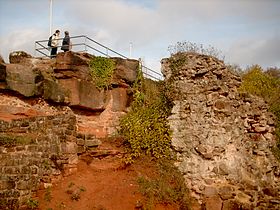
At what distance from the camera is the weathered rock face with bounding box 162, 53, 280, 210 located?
10148 mm

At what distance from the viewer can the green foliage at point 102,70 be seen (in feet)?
48.7

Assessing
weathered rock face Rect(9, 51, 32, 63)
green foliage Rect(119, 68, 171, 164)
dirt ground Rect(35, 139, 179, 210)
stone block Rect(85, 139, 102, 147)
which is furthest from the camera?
weathered rock face Rect(9, 51, 32, 63)

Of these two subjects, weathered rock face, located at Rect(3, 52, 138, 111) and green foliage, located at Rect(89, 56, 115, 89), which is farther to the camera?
green foliage, located at Rect(89, 56, 115, 89)

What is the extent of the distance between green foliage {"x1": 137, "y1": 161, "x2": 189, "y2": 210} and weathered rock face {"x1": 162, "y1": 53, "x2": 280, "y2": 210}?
0.31 metres

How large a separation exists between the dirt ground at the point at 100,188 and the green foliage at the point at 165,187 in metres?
0.16

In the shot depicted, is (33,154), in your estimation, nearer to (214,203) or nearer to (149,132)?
(149,132)

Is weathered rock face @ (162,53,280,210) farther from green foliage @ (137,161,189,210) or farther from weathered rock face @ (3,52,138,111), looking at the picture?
weathered rock face @ (3,52,138,111)

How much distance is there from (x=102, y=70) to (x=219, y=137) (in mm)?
6311

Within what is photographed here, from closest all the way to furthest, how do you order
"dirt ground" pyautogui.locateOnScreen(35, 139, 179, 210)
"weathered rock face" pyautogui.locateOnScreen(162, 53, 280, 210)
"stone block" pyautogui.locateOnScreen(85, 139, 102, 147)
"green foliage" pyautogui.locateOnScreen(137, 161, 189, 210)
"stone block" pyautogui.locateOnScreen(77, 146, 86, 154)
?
1. "dirt ground" pyautogui.locateOnScreen(35, 139, 179, 210)
2. "green foliage" pyautogui.locateOnScreen(137, 161, 189, 210)
3. "weathered rock face" pyautogui.locateOnScreen(162, 53, 280, 210)
4. "stone block" pyautogui.locateOnScreen(77, 146, 86, 154)
5. "stone block" pyautogui.locateOnScreen(85, 139, 102, 147)

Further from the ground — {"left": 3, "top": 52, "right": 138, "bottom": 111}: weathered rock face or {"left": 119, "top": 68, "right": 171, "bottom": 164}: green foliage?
{"left": 3, "top": 52, "right": 138, "bottom": 111}: weathered rock face

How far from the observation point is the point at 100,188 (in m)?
9.80

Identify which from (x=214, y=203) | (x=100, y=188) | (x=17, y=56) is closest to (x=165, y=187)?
(x=214, y=203)

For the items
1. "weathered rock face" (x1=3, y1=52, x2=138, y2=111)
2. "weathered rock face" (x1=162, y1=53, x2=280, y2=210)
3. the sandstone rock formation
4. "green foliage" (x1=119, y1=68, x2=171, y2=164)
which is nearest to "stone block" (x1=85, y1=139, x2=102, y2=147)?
the sandstone rock formation

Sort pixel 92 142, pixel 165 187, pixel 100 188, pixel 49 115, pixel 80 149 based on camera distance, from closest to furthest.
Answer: pixel 100 188
pixel 165 187
pixel 80 149
pixel 92 142
pixel 49 115
